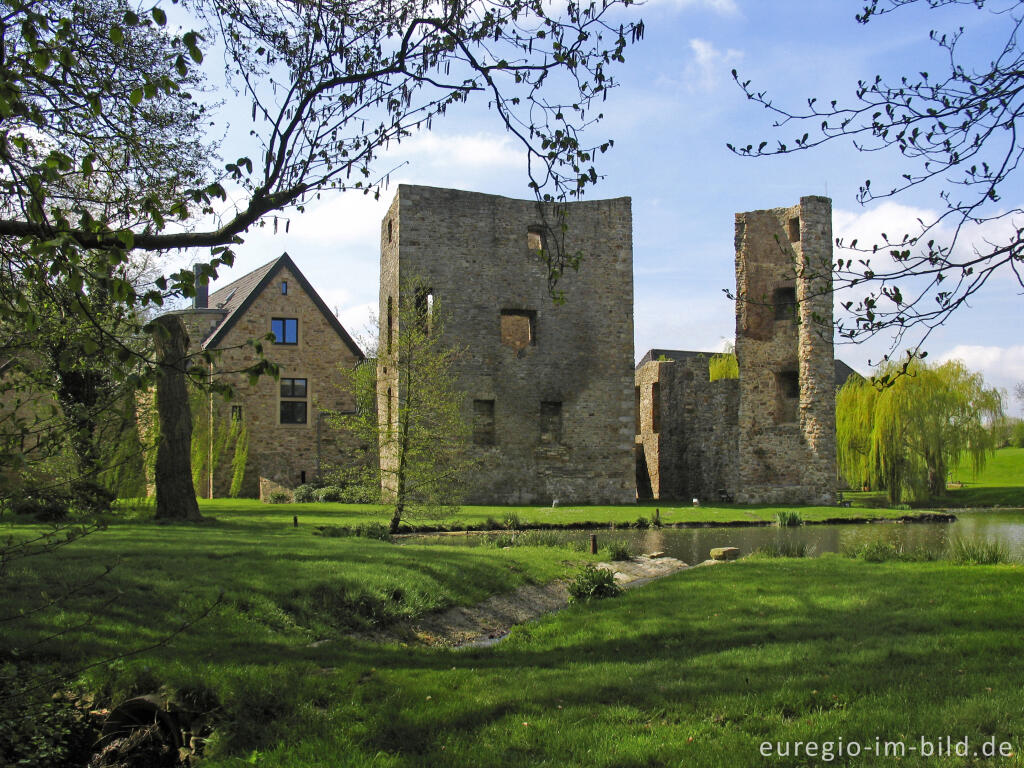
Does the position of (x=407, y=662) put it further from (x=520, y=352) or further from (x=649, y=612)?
(x=520, y=352)

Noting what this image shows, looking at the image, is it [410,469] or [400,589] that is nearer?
[400,589]

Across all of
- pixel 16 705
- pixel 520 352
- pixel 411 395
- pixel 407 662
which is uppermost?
pixel 520 352

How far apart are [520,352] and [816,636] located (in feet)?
76.2

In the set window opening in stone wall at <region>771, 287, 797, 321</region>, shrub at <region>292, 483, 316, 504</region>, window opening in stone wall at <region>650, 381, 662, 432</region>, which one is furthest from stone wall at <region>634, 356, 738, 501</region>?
shrub at <region>292, 483, 316, 504</region>

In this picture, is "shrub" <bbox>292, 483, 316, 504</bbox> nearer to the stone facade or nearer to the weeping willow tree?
the stone facade

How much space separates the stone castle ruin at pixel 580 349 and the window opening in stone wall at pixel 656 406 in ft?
16.5

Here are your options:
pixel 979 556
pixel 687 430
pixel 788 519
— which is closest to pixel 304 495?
pixel 687 430

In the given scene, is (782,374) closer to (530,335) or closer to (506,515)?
(530,335)

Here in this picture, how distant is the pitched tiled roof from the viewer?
3347 centimetres

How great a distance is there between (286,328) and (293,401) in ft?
9.84

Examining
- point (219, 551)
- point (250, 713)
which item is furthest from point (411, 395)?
point (250, 713)

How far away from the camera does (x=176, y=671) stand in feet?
21.0

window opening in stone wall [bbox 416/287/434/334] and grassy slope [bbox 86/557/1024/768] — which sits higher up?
window opening in stone wall [bbox 416/287/434/334]

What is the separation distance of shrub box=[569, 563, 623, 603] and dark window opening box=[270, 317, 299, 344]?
1016 inches
